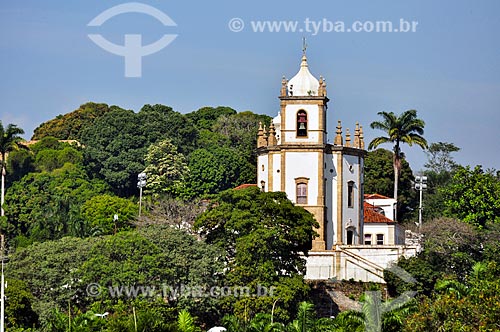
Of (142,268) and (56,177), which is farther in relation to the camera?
(56,177)

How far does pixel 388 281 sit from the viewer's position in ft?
212

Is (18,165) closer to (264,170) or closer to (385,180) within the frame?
(385,180)

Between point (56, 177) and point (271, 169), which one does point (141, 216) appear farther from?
point (56, 177)

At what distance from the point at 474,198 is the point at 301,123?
11675mm

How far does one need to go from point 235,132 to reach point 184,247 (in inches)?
1836

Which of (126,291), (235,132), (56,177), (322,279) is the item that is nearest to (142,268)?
(126,291)

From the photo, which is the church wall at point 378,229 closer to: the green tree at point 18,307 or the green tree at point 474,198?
the green tree at point 474,198

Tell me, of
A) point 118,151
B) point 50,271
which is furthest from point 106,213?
point 50,271

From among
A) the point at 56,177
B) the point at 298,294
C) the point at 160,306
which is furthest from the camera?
the point at 56,177

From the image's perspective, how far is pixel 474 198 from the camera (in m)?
74.0

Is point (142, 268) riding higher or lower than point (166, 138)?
lower

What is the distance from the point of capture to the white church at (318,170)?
6831cm

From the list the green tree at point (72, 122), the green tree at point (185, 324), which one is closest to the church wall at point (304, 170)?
the green tree at point (185, 324)

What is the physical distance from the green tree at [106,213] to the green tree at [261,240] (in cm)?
1552
